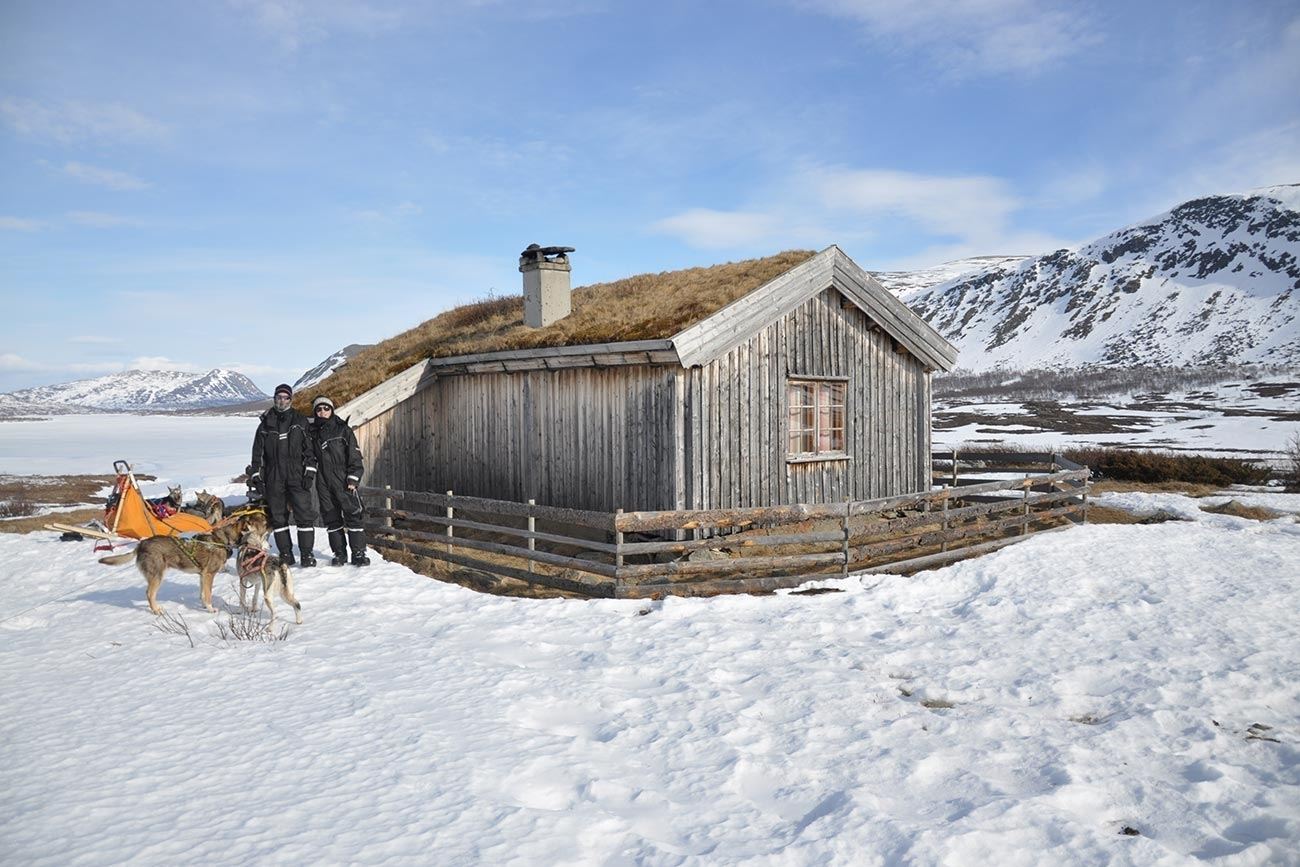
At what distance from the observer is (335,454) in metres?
10.5

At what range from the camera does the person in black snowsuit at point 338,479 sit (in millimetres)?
10359

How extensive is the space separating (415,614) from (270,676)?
6.99 ft

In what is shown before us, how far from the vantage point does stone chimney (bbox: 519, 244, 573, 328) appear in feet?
45.7

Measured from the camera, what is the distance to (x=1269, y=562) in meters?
11.5

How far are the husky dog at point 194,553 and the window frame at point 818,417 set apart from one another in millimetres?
7596

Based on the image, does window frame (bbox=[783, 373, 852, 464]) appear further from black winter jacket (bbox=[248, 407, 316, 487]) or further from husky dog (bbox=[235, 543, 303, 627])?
husky dog (bbox=[235, 543, 303, 627])

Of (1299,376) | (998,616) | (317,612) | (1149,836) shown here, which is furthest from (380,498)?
(1299,376)

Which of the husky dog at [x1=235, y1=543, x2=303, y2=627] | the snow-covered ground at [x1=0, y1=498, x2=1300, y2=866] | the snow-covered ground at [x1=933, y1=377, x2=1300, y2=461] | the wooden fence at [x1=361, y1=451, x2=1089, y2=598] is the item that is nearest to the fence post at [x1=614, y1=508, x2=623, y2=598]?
the wooden fence at [x1=361, y1=451, x2=1089, y2=598]

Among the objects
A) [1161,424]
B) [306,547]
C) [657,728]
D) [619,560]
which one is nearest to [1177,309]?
[1161,424]

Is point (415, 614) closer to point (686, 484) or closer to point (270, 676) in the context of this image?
point (270, 676)

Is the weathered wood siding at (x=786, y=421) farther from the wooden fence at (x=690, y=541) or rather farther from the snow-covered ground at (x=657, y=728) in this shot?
the snow-covered ground at (x=657, y=728)

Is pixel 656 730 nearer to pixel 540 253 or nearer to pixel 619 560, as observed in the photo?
pixel 619 560

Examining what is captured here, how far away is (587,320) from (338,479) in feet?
15.6

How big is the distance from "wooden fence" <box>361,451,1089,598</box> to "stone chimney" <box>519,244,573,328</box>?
3.68 meters
